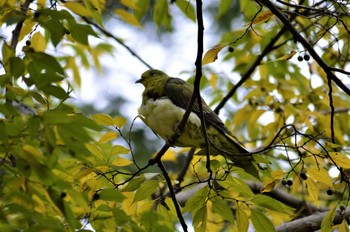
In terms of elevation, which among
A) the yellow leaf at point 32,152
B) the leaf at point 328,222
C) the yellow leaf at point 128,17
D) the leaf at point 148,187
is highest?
the yellow leaf at point 128,17

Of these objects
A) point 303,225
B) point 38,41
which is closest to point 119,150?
point 38,41

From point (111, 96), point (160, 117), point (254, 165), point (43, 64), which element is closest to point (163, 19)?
point (160, 117)

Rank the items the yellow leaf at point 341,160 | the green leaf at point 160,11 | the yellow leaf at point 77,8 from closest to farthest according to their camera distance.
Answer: the yellow leaf at point 341,160, the yellow leaf at point 77,8, the green leaf at point 160,11

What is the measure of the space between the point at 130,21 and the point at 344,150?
138 cm

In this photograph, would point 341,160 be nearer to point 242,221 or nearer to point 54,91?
point 242,221

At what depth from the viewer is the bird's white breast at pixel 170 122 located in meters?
3.37

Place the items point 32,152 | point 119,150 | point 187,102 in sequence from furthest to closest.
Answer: point 187,102
point 119,150
point 32,152

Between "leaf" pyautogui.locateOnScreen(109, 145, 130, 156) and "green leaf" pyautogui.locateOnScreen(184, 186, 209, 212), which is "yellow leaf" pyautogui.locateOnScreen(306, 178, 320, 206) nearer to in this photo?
"green leaf" pyautogui.locateOnScreen(184, 186, 209, 212)

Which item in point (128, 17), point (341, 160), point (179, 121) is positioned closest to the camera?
point (341, 160)

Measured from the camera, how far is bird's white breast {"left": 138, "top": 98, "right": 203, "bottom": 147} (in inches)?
133

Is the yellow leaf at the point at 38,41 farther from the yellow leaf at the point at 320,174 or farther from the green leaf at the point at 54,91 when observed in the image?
the yellow leaf at the point at 320,174

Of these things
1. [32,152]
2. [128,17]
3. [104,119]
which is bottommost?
[32,152]

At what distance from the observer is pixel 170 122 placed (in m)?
3.44

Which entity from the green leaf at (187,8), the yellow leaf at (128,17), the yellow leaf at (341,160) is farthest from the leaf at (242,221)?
the yellow leaf at (128,17)
